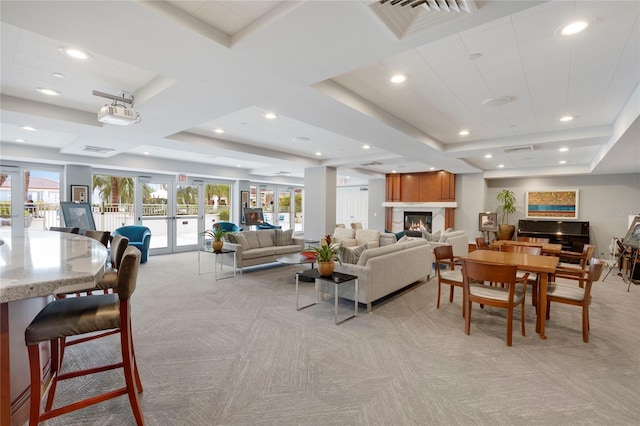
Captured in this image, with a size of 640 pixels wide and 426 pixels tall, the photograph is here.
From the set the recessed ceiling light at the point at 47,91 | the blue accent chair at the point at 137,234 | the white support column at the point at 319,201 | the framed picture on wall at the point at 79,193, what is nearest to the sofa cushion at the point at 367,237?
the white support column at the point at 319,201

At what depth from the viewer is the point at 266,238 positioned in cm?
691

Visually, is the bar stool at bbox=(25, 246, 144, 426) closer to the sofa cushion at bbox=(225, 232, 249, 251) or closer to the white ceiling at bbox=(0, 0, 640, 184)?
the white ceiling at bbox=(0, 0, 640, 184)

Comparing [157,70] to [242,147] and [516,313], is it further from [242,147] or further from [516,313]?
[516,313]

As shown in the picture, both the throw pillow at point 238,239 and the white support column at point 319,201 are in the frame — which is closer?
the throw pillow at point 238,239

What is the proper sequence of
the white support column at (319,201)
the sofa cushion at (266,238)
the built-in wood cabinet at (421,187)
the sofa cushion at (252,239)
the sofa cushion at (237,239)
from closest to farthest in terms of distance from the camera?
the sofa cushion at (237,239) < the sofa cushion at (252,239) < the sofa cushion at (266,238) < the white support column at (319,201) < the built-in wood cabinet at (421,187)

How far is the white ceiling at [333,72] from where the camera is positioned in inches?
71.8

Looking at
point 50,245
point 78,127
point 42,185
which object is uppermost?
point 78,127

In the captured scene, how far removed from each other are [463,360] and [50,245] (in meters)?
3.51

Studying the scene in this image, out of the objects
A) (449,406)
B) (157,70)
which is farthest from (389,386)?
(157,70)

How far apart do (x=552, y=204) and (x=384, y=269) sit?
748 centimetres

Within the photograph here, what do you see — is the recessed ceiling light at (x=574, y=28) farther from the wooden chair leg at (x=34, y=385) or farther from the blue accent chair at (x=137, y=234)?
the blue accent chair at (x=137, y=234)

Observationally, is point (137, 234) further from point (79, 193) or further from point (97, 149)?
point (97, 149)

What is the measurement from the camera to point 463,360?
2.69 metres

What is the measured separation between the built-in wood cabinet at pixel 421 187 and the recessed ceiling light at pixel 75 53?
8798mm
